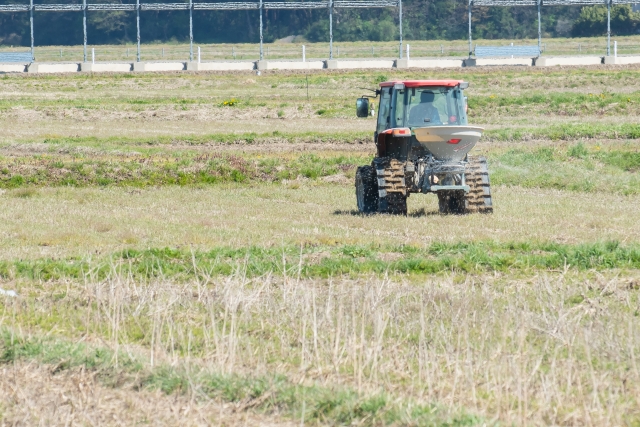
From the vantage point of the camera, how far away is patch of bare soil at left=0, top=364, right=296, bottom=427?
683 cm

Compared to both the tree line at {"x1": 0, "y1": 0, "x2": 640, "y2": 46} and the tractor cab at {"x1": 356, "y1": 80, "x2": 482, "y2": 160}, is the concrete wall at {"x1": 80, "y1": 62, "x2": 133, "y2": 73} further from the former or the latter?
the tractor cab at {"x1": 356, "y1": 80, "x2": 482, "y2": 160}

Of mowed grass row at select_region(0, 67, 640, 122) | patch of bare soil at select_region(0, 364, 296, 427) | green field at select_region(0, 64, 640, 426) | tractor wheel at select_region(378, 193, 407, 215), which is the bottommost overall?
patch of bare soil at select_region(0, 364, 296, 427)

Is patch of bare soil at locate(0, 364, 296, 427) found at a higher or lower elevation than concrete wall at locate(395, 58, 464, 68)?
lower

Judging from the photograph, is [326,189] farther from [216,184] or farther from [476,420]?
[476,420]

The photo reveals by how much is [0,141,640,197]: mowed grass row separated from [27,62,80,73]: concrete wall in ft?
122

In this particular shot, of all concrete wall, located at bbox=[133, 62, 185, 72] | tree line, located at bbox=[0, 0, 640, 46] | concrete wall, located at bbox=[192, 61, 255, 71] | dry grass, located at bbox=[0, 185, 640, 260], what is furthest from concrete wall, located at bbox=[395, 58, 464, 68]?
dry grass, located at bbox=[0, 185, 640, 260]

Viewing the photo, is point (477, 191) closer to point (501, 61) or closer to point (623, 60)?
point (501, 61)

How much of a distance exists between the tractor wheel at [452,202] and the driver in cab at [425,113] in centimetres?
124

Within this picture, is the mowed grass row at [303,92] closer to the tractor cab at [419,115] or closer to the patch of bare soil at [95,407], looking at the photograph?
the tractor cab at [419,115]

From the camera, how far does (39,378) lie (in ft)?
25.4

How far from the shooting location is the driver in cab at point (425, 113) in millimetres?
18094

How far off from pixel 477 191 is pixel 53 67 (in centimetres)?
4962

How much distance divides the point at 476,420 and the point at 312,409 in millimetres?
1074

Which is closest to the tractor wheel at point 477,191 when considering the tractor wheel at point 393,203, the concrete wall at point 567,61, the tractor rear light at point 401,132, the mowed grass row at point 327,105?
the tractor wheel at point 393,203
